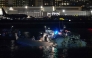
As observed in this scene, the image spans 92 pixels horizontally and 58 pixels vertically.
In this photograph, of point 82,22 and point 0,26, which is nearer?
point 0,26

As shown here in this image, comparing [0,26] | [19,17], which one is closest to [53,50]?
[0,26]

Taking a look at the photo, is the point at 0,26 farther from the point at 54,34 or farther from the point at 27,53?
the point at 27,53

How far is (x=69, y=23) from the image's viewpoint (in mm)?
160750

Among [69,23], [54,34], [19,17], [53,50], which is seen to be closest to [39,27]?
[69,23]

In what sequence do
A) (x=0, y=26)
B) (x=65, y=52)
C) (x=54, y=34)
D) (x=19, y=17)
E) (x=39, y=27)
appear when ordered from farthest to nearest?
(x=19, y=17), (x=39, y=27), (x=0, y=26), (x=54, y=34), (x=65, y=52)

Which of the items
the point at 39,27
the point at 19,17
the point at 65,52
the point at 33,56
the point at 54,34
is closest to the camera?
the point at 33,56

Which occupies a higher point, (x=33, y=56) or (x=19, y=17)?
(x=33, y=56)

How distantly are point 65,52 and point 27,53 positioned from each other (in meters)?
7.74

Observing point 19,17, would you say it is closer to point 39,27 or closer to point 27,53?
point 39,27

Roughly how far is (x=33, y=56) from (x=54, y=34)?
17912 mm

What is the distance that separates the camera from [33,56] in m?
68.4

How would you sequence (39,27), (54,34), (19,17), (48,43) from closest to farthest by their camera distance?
1. (48,43)
2. (54,34)
3. (39,27)
4. (19,17)

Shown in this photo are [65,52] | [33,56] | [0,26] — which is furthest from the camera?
[0,26]

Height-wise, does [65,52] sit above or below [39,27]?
above
